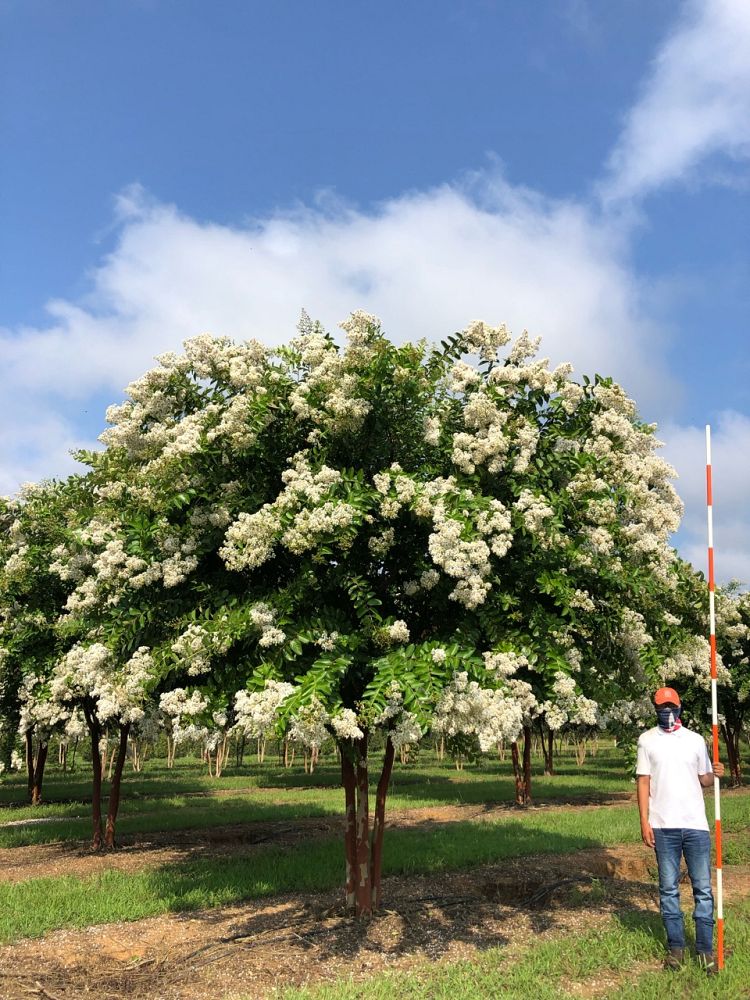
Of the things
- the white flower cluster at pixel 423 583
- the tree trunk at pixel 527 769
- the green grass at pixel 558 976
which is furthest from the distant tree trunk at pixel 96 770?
the tree trunk at pixel 527 769

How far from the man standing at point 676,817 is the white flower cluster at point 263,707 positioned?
3782 millimetres

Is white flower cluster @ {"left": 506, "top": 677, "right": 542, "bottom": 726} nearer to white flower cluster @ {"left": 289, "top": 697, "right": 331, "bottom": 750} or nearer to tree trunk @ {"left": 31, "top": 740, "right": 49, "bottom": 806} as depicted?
white flower cluster @ {"left": 289, "top": 697, "right": 331, "bottom": 750}

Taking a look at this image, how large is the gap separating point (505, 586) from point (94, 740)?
12.5 meters

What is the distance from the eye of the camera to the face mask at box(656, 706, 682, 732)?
8.05m

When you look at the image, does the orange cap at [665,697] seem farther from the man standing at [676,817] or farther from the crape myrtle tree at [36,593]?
the crape myrtle tree at [36,593]

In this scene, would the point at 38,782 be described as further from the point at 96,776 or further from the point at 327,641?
the point at 327,641

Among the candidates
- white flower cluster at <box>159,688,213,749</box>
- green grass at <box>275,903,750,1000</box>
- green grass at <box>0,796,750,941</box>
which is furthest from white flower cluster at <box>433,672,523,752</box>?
green grass at <box>0,796,750,941</box>

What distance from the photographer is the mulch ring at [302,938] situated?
26.3 feet

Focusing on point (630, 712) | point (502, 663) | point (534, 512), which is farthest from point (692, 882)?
point (534, 512)

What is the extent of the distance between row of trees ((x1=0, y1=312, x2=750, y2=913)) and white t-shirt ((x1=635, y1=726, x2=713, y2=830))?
0.81 m

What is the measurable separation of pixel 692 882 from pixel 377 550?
470cm

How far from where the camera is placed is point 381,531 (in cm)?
902

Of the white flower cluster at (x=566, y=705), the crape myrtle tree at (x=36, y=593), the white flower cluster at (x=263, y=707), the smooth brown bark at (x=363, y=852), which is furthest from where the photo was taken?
the crape myrtle tree at (x=36, y=593)

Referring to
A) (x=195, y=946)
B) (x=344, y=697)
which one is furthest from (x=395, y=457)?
(x=195, y=946)
